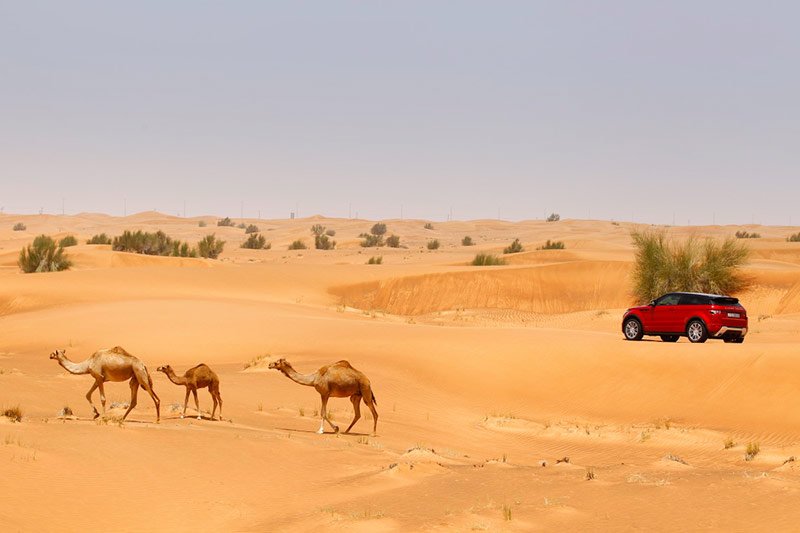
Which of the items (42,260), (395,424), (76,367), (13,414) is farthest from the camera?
(42,260)

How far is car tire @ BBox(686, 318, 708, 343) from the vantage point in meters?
25.1

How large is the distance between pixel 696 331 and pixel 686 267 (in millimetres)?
15255

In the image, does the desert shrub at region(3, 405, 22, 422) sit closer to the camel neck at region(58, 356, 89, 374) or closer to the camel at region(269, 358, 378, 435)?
the camel neck at region(58, 356, 89, 374)

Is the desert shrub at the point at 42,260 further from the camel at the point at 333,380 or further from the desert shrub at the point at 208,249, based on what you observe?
the camel at the point at 333,380

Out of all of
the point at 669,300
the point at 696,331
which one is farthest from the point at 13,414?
the point at 669,300

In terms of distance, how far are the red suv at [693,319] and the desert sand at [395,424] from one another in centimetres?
129

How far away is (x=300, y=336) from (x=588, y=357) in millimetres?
8253

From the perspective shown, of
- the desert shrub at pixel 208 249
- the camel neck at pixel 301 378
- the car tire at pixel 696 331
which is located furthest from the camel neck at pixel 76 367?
the desert shrub at pixel 208 249

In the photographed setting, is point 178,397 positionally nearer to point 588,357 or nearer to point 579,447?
point 579,447

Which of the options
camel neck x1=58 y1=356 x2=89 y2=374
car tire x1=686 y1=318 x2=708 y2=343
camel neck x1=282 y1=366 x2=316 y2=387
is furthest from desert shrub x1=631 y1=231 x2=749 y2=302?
camel neck x1=58 y1=356 x2=89 y2=374

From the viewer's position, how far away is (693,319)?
83.1 ft

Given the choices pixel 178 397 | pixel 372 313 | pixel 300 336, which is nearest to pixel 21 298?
pixel 372 313

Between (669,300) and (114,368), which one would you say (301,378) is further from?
(669,300)

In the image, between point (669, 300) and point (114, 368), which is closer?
point (114, 368)
